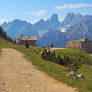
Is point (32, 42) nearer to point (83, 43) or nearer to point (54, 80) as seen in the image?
point (83, 43)

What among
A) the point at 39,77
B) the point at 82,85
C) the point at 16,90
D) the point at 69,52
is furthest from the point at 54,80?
the point at 69,52

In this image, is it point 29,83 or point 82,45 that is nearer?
point 29,83

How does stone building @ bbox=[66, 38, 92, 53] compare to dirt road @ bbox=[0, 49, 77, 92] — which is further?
stone building @ bbox=[66, 38, 92, 53]

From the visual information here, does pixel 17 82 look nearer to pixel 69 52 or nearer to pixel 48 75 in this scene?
pixel 48 75

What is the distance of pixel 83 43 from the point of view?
160125 millimetres

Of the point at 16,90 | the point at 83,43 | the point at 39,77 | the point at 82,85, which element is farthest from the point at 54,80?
the point at 83,43

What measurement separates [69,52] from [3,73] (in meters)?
63.9

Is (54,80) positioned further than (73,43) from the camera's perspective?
No

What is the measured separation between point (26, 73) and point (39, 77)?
218 cm

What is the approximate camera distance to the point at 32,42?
17225 cm

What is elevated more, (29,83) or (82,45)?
(82,45)

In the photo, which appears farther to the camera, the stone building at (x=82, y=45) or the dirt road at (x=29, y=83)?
the stone building at (x=82, y=45)

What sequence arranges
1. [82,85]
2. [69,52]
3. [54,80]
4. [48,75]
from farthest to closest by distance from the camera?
[69,52] → [48,75] → [54,80] → [82,85]

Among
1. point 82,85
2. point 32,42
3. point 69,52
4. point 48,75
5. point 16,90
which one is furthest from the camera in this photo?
point 32,42
